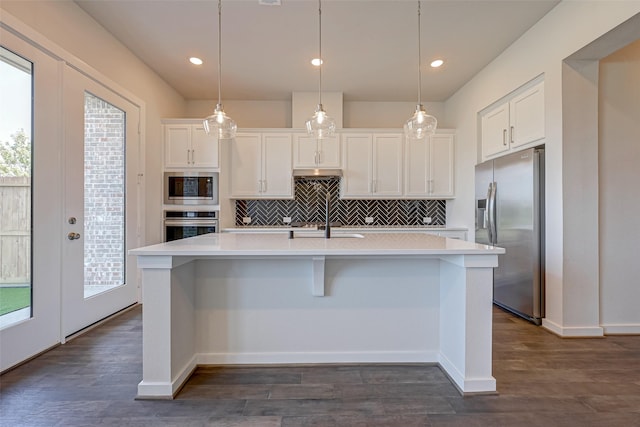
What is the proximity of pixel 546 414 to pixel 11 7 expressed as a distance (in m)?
4.10

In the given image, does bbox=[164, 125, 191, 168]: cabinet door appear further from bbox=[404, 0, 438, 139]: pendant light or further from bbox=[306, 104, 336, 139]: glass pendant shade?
bbox=[404, 0, 438, 139]: pendant light

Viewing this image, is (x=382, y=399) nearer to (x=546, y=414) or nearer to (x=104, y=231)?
(x=546, y=414)

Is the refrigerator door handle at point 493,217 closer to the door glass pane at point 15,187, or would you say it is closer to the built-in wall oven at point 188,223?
the built-in wall oven at point 188,223

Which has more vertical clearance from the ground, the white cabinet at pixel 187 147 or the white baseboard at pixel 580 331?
the white cabinet at pixel 187 147

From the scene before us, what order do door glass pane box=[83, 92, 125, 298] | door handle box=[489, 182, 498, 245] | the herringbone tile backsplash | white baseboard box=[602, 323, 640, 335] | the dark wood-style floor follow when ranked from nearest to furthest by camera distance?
the dark wood-style floor < white baseboard box=[602, 323, 640, 335] < door glass pane box=[83, 92, 125, 298] < door handle box=[489, 182, 498, 245] < the herringbone tile backsplash

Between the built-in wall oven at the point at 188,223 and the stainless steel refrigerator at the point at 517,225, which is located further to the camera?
the built-in wall oven at the point at 188,223

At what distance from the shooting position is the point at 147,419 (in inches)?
63.7

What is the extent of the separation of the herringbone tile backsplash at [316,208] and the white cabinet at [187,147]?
85 cm

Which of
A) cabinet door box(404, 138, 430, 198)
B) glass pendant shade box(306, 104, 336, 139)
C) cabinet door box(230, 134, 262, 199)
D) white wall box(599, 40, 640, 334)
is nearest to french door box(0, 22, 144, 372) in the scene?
cabinet door box(230, 134, 262, 199)

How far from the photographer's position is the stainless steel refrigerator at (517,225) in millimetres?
2920

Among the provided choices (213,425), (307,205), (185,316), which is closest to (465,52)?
(307,205)

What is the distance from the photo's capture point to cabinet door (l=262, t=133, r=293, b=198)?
178 inches

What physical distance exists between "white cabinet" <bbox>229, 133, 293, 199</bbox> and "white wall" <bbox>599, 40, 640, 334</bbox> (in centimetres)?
344

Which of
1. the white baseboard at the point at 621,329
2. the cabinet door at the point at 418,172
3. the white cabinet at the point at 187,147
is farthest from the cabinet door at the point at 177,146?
the white baseboard at the point at 621,329
